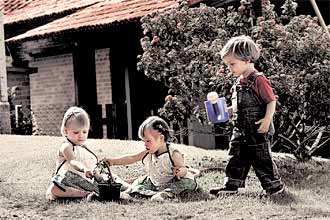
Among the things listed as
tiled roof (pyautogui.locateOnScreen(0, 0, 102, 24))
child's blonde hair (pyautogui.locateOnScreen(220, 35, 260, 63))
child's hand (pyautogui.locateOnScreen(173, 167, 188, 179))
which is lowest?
child's hand (pyautogui.locateOnScreen(173, 167, 188, 179))

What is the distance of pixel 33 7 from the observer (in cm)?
1938

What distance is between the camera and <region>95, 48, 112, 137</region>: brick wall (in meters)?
15.9

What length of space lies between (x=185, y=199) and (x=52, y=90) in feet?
37.1

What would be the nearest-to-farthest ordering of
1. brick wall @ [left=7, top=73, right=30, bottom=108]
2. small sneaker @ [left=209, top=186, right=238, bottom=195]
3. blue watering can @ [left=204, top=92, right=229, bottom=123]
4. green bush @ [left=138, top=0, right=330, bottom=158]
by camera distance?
1. blue watering can @ [left=204, top=92, right=229, bottom=123]
2. small sneaker @ [left=209, top=186, right=238, bottom=195]
3. green bush @ [left=138, top=0, right=330, bottom=158]
4. brick wall @ [left=7, top=73, right=30, bottom=108]

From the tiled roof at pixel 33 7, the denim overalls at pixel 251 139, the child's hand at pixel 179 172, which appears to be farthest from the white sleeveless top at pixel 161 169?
the tiled roof at pixel 33 7

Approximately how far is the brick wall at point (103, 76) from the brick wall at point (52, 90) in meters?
0.91

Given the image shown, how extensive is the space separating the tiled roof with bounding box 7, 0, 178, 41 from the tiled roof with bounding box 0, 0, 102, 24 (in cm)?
109

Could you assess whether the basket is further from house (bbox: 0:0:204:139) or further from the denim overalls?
house (bbox: 0:0:204:139)

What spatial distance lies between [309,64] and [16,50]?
35.0 ft

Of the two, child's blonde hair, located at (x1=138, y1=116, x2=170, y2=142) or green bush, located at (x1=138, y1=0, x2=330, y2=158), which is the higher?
green bush, located at (x1=138, y1=0, x2=330, y2=158)

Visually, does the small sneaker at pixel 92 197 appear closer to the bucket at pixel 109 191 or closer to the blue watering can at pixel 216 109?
the bucket at pixel 109 191

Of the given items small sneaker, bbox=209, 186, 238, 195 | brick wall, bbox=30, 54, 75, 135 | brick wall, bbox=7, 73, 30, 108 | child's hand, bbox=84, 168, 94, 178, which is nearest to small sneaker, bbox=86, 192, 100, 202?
child's hand, bbox=84, 168, 94, 178

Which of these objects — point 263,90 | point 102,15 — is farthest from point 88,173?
point 102,15

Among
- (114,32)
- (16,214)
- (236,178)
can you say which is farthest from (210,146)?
(16,214)
